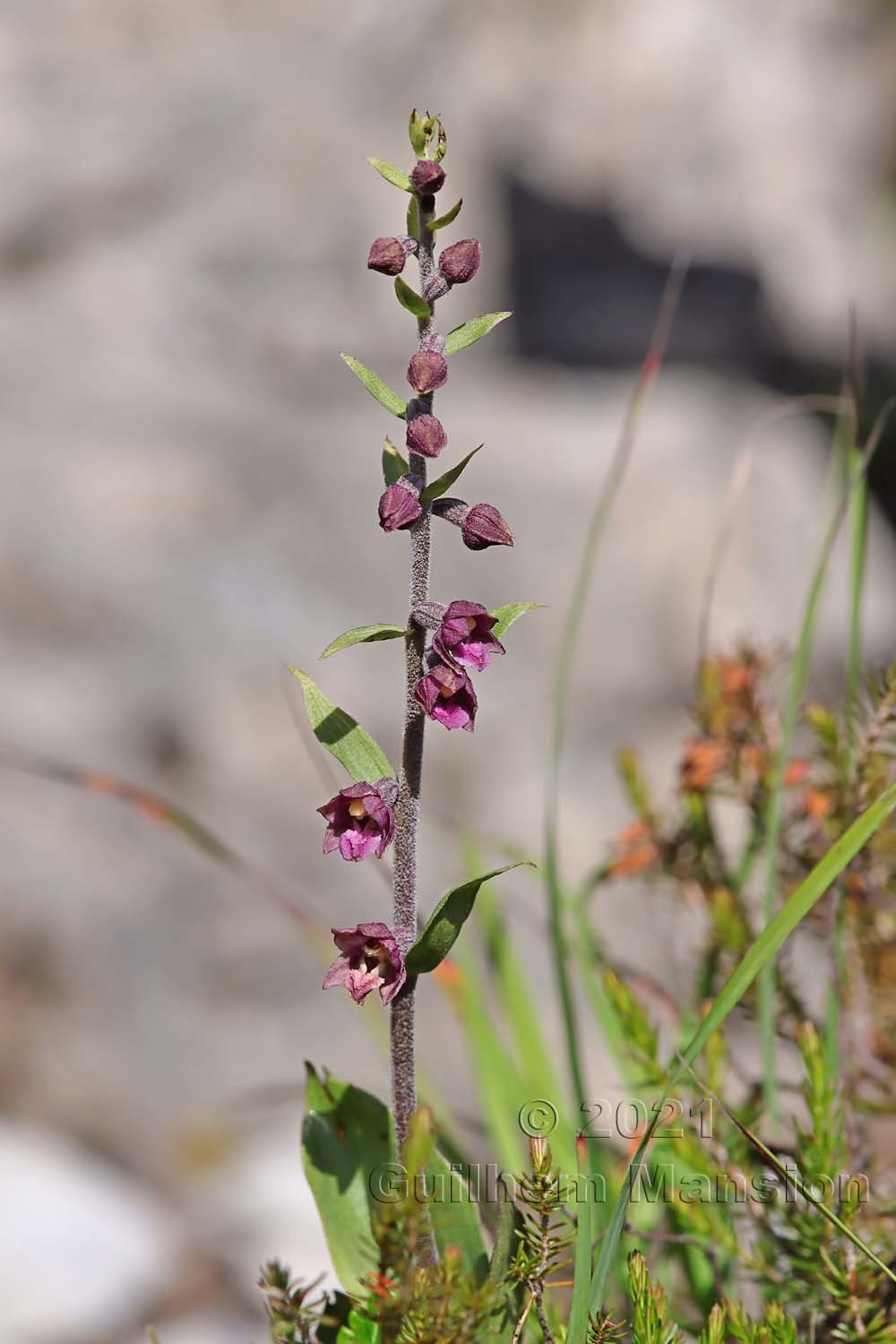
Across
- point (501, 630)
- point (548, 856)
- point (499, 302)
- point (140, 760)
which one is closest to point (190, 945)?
point (140, 760)

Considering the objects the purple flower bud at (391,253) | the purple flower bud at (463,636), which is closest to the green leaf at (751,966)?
the purple flower bud at (463,636)

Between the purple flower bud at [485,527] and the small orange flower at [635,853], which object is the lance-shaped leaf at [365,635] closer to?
the purple flower bud at [485,527]

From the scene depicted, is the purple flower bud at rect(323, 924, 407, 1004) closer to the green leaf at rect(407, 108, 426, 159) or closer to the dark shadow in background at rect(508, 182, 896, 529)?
the green leaf at rect(407, 108, 426, 159)

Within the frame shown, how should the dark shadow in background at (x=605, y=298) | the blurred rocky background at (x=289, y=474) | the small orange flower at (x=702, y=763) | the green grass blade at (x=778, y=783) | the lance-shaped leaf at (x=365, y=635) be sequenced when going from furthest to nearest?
the dark shadow in background at (x=605, y=298) → the blurred rocky background at (x=289, y=474) → the small orange flower at (x=702, y=763) → the green grass blade at (x=778, y=783) → the lance-shaped leaf at (x=365, y=635)

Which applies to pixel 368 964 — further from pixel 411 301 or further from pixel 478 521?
pixel 411 301

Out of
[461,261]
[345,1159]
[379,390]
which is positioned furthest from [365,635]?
[345,1159]

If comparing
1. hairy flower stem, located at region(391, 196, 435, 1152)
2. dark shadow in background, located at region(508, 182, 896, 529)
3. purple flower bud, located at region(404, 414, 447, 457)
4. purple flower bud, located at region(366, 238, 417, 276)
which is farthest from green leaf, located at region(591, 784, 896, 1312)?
dark shadow in background, located at region(508, 182, 896, 529)

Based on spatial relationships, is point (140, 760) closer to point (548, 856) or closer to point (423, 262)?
point (548, 856)
